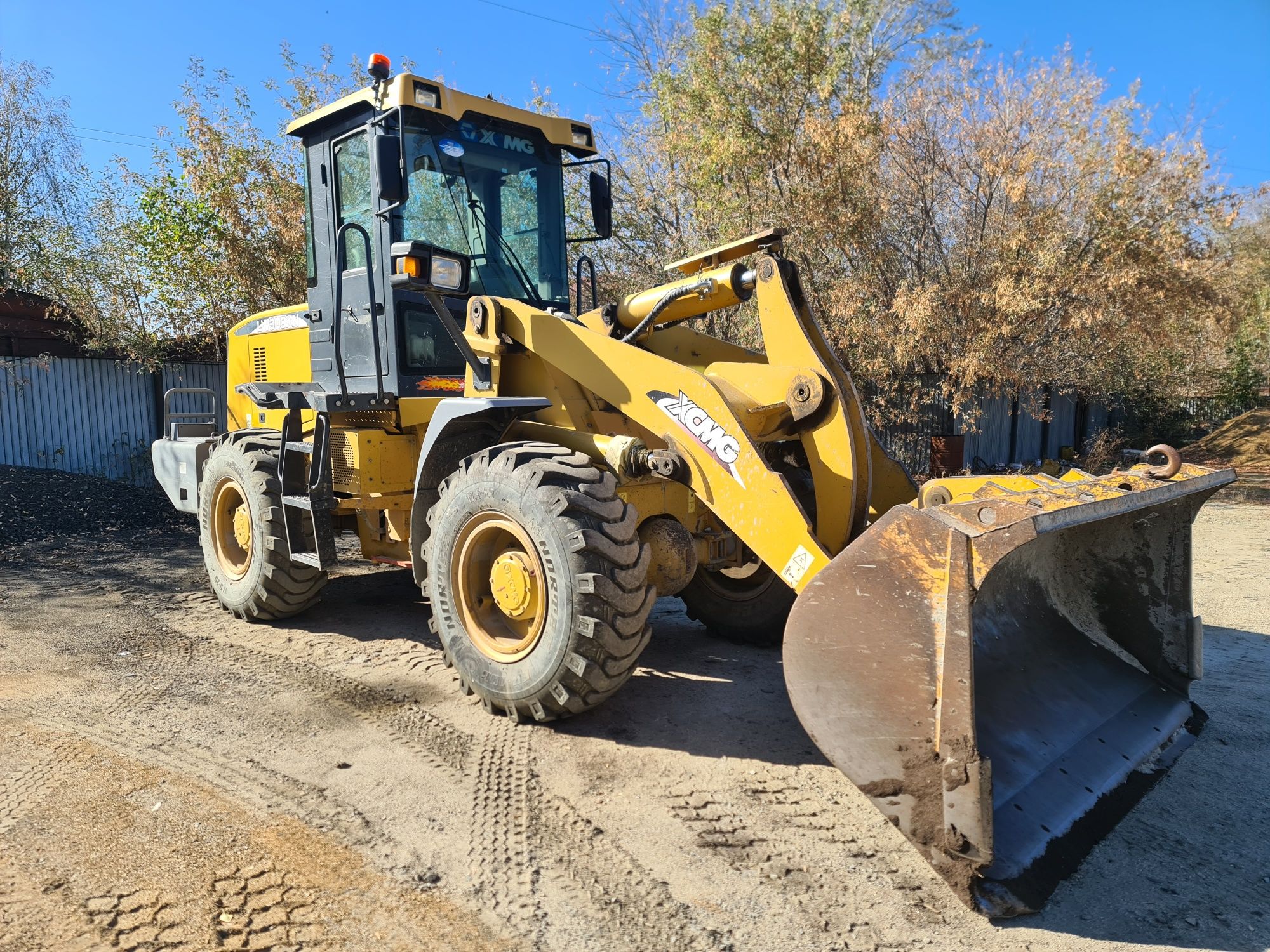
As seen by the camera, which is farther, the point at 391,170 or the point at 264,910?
the point at 391,170

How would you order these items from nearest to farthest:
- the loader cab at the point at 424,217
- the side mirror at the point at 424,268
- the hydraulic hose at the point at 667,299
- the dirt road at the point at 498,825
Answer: the dirt road at the point at 498,825 < the side mirror at the point at 424,268 < the hydraulic hose at the point at 667,299 < the loader cab at the point at 424,217

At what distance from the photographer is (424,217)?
16.1 ft

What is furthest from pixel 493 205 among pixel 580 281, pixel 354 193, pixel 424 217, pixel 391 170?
pixel 391 170

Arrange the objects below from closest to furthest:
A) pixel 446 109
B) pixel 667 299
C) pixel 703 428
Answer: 1. pixel 703 428
2. pixel 667 299
3. pixel 446 109

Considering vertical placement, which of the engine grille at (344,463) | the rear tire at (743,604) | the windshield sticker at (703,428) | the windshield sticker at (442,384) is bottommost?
the rear tire at (743,604)

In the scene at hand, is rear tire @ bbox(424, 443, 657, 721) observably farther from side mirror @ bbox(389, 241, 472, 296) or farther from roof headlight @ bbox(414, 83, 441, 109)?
roof headlight @ bbox(414, 83, 441, 109)

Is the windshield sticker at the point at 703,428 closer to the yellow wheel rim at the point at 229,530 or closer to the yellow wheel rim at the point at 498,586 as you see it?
the yellow wheel rim at the point at 498,586

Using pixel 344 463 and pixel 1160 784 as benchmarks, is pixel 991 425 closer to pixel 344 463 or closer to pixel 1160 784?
pixel 1160 784

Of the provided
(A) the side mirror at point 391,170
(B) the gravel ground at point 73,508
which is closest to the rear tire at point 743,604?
(A) the side mirror at point 391,170

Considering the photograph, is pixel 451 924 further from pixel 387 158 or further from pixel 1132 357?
pixel 1132 357

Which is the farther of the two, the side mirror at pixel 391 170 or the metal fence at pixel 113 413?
the metal fence at pixel 113 413

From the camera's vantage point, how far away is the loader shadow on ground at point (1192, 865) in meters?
2.56

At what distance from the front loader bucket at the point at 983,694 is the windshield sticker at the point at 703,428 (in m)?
0.86

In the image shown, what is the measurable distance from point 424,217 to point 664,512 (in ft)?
7.17
